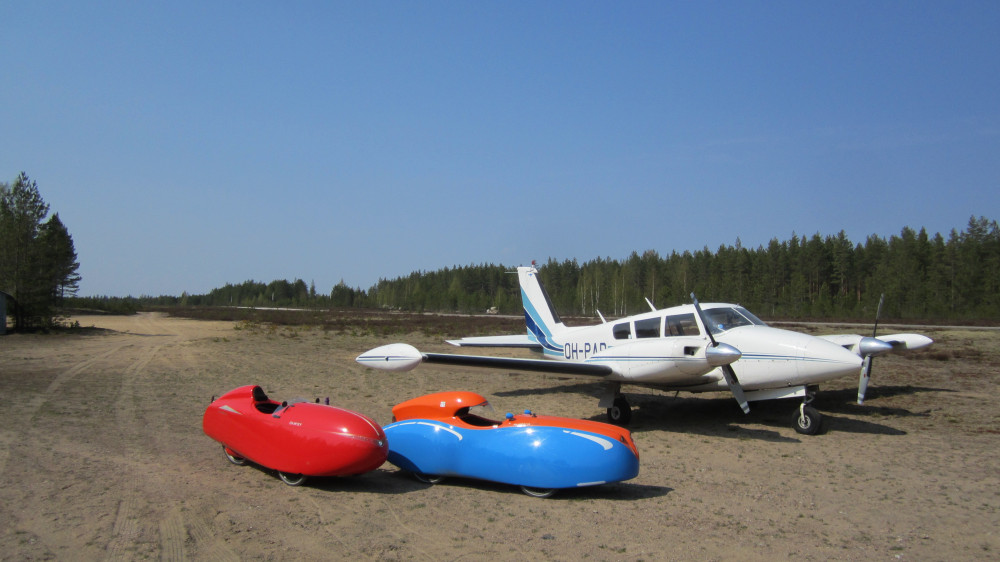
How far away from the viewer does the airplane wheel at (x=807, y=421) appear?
9992mm

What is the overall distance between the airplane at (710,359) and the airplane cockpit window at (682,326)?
19 millimetres

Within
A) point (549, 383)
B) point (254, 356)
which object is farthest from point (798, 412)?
point (254, 356)

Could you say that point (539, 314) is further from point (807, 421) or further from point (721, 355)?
point (807, 421)

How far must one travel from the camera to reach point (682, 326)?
11133mm

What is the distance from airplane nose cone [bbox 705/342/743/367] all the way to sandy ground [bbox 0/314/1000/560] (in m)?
1.44

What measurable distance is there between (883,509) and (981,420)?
7.33m

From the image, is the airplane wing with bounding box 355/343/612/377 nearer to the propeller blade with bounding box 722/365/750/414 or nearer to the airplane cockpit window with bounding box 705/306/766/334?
the propeller blade with bounding box 722/365/750/414

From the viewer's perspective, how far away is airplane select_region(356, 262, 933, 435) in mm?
9500

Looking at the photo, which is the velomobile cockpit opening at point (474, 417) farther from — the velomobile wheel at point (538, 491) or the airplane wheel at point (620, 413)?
the airplane wheel at point (620, 413)

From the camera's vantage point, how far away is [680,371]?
10.0m

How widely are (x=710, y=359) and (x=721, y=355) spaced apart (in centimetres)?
20

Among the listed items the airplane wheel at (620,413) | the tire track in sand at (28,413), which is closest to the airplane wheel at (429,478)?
the tire track in sand at (28,413)

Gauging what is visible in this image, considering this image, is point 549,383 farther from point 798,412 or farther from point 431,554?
point 431,554

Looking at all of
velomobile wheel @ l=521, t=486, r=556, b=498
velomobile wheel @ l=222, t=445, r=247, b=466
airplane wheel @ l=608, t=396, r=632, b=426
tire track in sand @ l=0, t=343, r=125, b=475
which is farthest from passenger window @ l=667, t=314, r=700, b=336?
tire track in sand @ l=0, t=343, r=125, b=475
